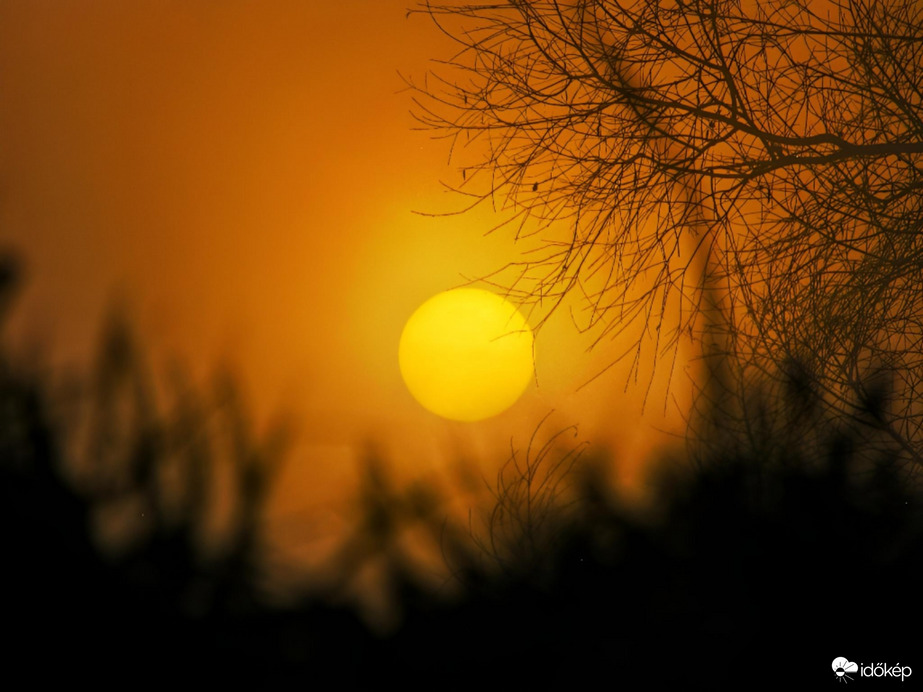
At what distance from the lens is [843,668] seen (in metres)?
2.04

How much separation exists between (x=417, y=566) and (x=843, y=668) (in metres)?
1.04

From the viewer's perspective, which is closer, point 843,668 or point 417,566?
point 843,668

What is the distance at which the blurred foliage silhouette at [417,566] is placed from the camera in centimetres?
200

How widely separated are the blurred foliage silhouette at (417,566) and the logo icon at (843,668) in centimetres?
2

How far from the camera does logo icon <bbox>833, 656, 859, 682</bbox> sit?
2.03 meters

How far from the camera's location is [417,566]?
217 centimetres

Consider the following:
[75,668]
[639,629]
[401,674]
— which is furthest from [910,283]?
[75,668]

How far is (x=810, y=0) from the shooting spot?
2260 millimetres

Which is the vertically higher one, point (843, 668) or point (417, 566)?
point (417, 566)

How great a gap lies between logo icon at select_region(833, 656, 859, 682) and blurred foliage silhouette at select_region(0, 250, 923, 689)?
0.02 m

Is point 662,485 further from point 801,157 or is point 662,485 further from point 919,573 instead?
point 801,157

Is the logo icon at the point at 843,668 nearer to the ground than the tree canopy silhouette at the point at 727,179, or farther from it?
nearer to the ground

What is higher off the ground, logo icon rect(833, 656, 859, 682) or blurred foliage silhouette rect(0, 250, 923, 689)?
blurred foliage silhouette rect(0, 250, 923, 689)

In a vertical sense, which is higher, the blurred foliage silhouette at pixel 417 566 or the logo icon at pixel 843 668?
the blurred foliage silhouette at pixel 417 566
